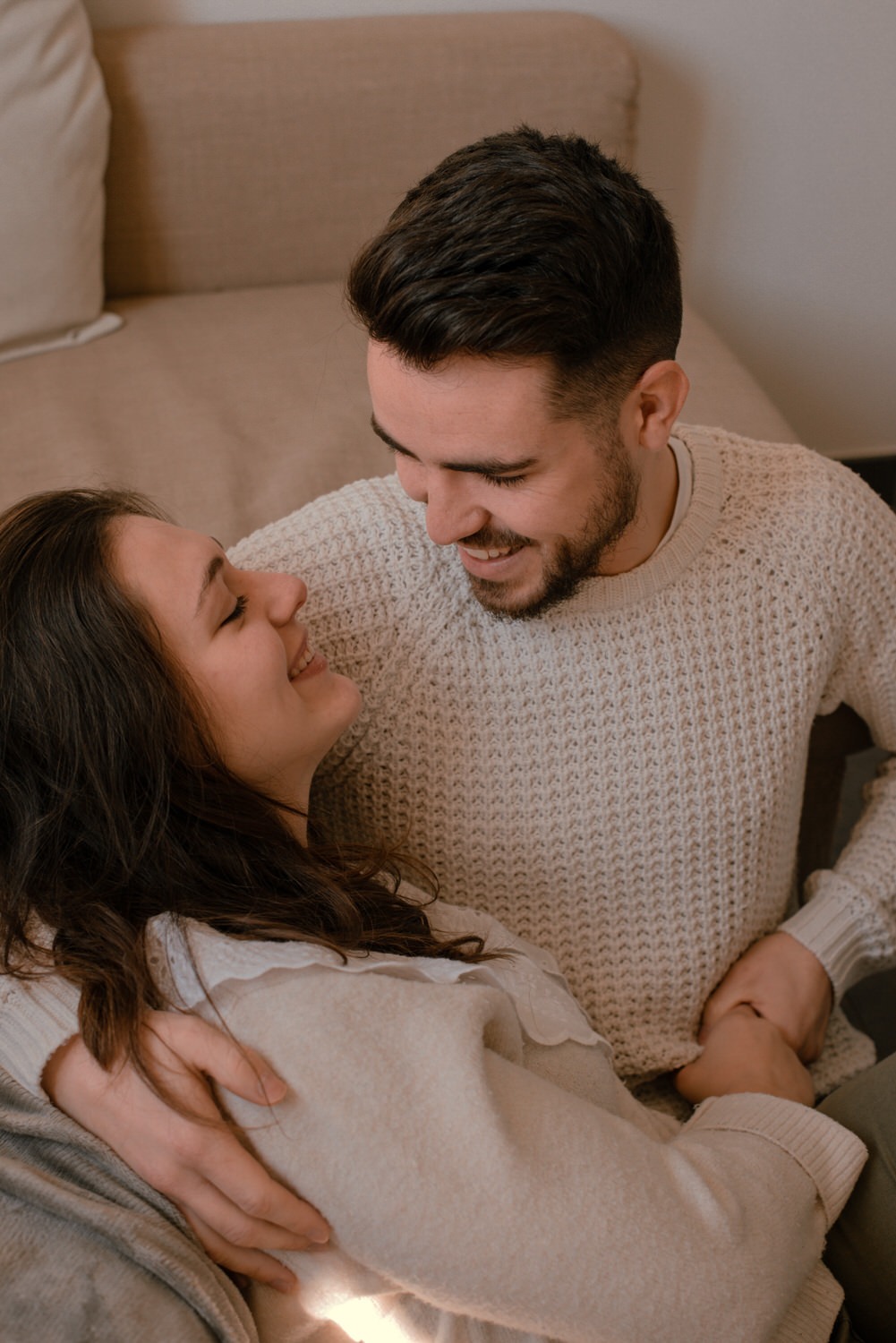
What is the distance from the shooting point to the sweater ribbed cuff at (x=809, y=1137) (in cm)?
90

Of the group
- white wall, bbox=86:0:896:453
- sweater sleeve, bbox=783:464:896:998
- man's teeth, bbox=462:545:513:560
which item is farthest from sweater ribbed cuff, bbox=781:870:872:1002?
white wall, bbox=86:0:896:453

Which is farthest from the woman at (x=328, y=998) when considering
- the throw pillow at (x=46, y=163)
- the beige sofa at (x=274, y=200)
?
the throw pillow at (x=46, y=163)

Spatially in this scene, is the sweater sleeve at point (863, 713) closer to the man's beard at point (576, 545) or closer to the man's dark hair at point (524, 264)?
the man's beard at point (576, 545)

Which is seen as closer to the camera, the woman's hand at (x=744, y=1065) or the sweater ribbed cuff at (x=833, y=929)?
the woman's hand at (x=744, y=1065)

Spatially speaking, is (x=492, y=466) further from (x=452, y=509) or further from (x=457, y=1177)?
(x=457, y=1177)

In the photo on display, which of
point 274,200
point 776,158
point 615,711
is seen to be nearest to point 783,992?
point 615,711

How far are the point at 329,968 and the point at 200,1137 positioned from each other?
13 centimetres

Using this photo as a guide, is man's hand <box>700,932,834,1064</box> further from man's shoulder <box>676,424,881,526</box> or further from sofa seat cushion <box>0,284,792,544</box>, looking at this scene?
sofa seat cushion <box>0,284,792,544</box>

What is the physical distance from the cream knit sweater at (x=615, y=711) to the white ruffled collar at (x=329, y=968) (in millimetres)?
137

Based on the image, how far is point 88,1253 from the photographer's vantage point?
0.72m

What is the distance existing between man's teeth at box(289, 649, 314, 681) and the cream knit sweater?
0.09 m

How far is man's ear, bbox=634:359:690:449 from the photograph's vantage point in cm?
99

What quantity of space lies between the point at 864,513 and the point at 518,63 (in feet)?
3.44

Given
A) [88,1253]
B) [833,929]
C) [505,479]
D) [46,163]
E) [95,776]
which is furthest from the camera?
[46,163]
